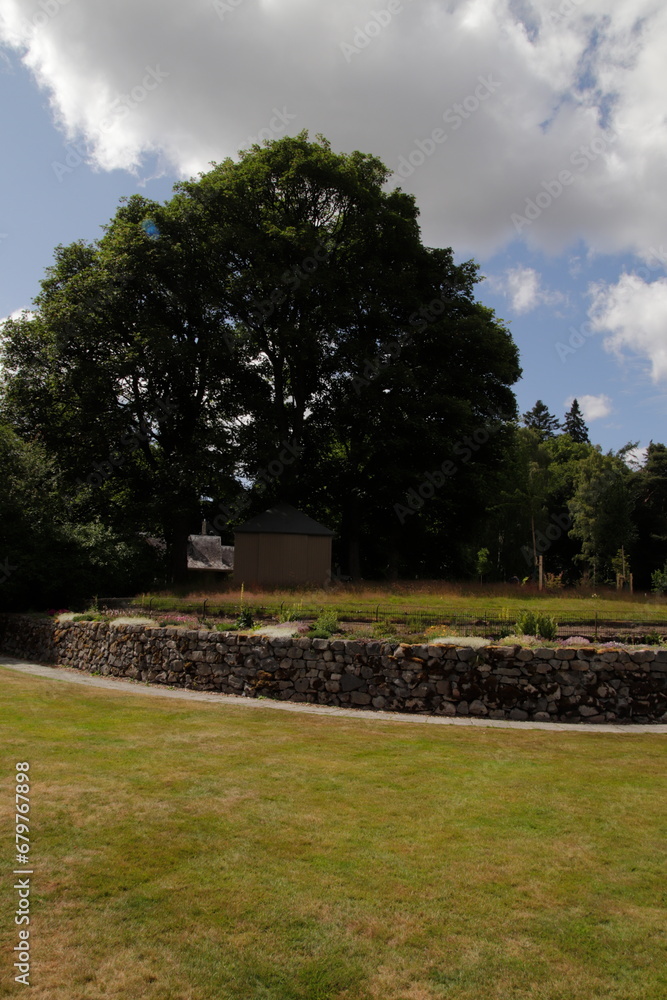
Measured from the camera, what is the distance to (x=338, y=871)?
479 centimetres

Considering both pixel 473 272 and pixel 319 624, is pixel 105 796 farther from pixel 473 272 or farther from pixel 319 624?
pixel 473 272

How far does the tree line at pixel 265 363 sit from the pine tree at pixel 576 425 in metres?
55.6

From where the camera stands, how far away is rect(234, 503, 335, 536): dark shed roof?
2594 centimetres

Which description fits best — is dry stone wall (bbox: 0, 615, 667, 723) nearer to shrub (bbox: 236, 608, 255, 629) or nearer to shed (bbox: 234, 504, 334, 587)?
shrub (bbox: 236, 608, 255, 629)

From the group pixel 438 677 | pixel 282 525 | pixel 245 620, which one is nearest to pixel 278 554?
pixel 282 525

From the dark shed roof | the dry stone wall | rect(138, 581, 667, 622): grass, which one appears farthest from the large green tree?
the dry stone wall

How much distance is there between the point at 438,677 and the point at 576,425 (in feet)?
266

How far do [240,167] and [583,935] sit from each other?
31.6m

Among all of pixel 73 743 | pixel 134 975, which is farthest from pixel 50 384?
pixel 134 975

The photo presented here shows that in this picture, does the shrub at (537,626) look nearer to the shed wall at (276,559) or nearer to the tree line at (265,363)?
the shed wall at (276,559)

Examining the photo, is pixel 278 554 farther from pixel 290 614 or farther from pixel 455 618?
pixel 455 618

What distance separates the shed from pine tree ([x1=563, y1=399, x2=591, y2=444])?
67.4 meters

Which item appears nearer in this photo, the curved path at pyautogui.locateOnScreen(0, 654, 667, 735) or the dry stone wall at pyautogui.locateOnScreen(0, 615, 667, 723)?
the curved path at pyautogui.locateOnScreen(0, 654, 667, 735)

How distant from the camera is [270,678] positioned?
12375mm
